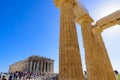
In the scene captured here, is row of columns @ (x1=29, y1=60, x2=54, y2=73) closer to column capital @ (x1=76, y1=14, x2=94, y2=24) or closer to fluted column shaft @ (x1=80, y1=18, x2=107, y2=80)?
column capital @ (x1=76, y1=14, x2=94, y2=24)

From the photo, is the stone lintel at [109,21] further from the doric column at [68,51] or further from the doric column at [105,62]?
the doric column at [68,51]

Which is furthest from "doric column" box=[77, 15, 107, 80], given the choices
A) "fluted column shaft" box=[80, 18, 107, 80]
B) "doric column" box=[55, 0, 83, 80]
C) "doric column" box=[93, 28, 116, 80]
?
"doric column" box=[55, 0, 83, 80]

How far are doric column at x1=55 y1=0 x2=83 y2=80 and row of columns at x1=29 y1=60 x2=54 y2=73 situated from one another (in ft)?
242

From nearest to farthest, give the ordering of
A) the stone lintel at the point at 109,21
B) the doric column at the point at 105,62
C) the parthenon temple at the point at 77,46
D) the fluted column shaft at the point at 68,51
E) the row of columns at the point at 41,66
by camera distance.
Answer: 1. the fluted column shaft at the point at 68,51
2. the parthenon temple at the point at 77,46
3. the doric column at the point at 105,62
4. the stone lintel at the point at 109,21
5. the row of columns at the point at 41,66

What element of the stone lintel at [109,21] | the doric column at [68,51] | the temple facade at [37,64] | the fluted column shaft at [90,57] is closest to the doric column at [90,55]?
the fluted column shaft at [90,57]

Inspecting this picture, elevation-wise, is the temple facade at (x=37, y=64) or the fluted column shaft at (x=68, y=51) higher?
the temple facade at (x=37, y=64)

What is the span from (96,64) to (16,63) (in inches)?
3815

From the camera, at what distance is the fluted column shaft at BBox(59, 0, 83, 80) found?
8219 mm

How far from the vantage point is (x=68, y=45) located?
9508 mm

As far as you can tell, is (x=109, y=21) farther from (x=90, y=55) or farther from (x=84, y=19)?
(x=90, y=55)

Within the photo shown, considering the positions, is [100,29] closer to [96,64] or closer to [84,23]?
[84,23]

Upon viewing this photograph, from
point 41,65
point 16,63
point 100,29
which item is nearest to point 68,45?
point 100,29

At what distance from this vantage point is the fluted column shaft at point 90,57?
12625mm

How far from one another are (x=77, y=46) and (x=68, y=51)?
4.17ft
